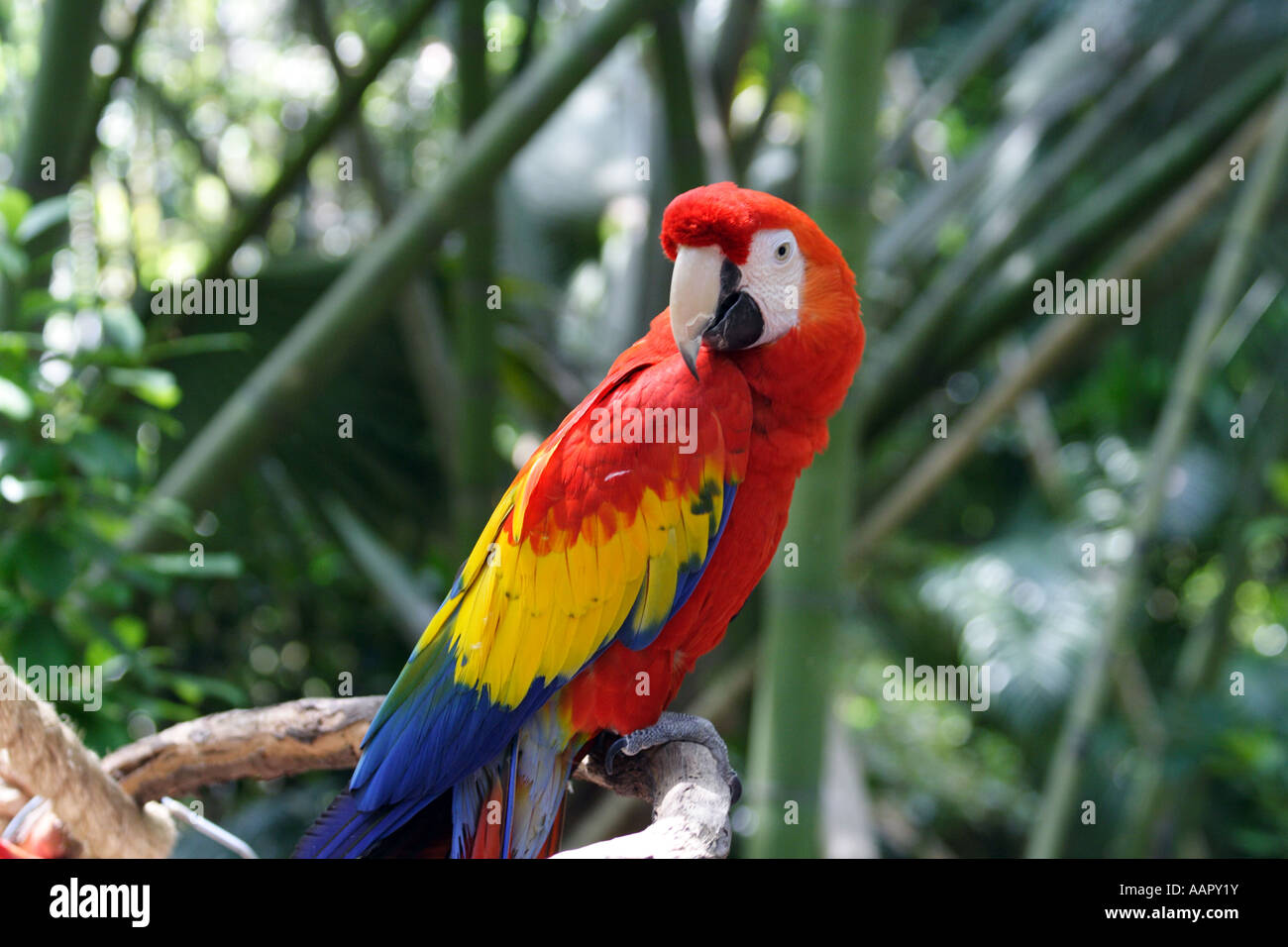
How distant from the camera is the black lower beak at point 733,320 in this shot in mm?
827

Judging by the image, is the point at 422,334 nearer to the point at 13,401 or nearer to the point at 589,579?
the point at 13,401

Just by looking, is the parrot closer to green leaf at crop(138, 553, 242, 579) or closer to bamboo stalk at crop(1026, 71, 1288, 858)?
green leaf at crop(138, 553, 242, 579)

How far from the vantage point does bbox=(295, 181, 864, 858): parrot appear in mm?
836

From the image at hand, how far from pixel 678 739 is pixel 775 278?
1.44ft

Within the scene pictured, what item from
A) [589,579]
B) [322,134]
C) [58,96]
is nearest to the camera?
[589,579]

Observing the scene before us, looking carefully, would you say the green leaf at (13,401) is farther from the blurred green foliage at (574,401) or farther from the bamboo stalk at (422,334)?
the bamboo stalk at (422,334)

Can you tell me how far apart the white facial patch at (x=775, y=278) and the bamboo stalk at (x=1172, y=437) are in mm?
1389

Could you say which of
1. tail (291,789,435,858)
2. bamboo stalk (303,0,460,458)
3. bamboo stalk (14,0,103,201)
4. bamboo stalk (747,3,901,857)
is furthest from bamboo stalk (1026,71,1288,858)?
bamboo stalk (14,0,103,201)

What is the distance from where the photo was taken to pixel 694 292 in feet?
2.67

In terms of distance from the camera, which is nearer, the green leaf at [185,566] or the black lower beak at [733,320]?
the black lower beak at [733,320]

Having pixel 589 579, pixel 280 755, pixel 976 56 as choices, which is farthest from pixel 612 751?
pixel 976 56

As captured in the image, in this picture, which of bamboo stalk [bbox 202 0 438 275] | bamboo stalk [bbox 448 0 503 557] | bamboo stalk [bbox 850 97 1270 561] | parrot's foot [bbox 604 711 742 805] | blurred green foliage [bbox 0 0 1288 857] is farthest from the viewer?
bamboo stalk [bbox 202 0 438 275]

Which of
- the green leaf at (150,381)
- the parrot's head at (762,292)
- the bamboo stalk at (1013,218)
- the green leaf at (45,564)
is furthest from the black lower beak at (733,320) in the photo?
the bamboo stalk at (1013,218)
